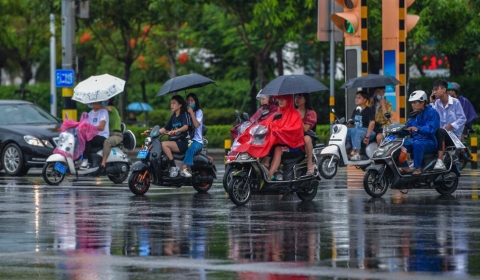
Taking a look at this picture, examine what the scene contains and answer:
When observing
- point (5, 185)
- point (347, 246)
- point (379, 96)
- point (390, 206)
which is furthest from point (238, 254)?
point (379, 96)

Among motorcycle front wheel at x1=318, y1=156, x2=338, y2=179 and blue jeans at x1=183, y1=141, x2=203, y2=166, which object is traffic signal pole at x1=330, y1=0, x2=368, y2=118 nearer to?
motorcycle front wheel at x1=318, y1=156, x2=338, y2=179

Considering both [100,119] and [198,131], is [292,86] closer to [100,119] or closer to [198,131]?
[198,131]

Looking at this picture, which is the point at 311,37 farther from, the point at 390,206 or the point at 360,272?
the point at 360,272

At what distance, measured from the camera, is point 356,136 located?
74.1ft

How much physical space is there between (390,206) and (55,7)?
2458 cm

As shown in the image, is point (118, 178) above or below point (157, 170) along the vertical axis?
below

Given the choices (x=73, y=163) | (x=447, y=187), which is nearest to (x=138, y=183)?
(x=73, y=163)

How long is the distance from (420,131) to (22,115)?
1071 centimetres

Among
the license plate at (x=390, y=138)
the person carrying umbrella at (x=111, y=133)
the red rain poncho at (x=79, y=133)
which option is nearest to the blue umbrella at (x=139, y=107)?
the person carrying umbrella at (x=111, y=133)

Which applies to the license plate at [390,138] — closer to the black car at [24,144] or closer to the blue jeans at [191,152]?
the blue jeans at [191,152]

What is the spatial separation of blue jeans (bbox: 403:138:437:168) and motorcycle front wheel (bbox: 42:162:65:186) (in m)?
6.38

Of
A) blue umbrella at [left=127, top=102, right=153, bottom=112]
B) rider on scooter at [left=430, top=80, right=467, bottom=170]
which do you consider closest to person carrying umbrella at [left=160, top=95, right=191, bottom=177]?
rider on scooter at [left=430, top=80, right=467, bottom=170]

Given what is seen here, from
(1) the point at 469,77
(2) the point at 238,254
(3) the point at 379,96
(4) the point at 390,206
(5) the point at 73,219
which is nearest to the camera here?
(2) the point at 238,254

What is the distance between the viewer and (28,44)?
4550cm
